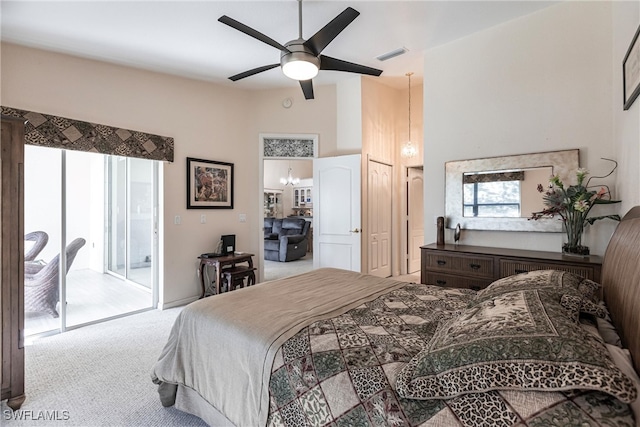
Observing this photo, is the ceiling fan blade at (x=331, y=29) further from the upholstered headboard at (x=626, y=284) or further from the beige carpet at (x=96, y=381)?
the beige carpet at (x=96, y=381)

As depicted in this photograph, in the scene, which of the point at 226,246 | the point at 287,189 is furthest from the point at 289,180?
the point at 226,246

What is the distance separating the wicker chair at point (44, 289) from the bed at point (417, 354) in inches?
93.8

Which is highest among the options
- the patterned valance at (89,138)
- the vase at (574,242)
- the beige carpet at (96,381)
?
the patterned valance at (89,138)

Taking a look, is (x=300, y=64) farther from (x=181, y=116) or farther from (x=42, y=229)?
(x=42, y=229)

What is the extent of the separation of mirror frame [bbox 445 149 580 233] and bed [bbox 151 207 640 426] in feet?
4.40

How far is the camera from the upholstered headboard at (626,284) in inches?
41.3

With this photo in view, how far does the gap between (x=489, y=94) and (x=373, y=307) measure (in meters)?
2.77

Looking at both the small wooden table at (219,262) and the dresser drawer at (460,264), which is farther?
the small wooden table at (219,262)

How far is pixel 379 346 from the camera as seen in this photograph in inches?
49.3

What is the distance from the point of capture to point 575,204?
256 cm

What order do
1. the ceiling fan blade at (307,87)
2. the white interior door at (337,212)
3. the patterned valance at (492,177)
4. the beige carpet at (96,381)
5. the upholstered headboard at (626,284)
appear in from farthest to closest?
the white interior door at (337,212), the patterned valance at (492,177), the ceiling fan blade at (307,87), the beige carpet at (96,381), the upholstered headboard at (626,284)

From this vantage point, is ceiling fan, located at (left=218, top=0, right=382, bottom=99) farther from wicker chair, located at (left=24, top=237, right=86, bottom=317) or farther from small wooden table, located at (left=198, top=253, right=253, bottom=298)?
wicker chair, located at (left=24, top=237, right=86, bottom=317)

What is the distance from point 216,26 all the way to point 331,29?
1.49 m

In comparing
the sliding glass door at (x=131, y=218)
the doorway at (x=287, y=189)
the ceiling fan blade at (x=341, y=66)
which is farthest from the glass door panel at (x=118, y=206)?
the doorway at (x=287, y=189)
